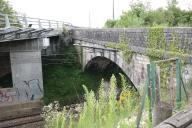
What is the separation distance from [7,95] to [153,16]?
11.9 m

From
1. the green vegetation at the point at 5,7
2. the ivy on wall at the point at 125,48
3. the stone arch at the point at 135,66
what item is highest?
the green vegetation at the point at 5,7

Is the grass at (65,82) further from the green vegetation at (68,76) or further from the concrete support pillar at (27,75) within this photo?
the concrete support pillar at (27,75)

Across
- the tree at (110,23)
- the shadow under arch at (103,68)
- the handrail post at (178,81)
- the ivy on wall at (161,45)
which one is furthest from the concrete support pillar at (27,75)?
the handrail post at (178,81)

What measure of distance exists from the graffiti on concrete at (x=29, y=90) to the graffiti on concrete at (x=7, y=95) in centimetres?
35

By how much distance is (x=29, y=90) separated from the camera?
18.6 m

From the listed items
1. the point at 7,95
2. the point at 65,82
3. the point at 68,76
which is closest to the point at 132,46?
the point at 7,95

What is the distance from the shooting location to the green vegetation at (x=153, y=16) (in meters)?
21.7

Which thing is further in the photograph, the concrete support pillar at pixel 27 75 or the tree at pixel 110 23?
the tree at pixel 110 23

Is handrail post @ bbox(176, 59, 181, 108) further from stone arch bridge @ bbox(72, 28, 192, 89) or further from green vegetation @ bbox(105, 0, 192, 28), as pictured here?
green vegetation @ bbox(105, 0, 192, 28)

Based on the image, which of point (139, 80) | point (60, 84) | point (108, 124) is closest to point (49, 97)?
point (60, 84)

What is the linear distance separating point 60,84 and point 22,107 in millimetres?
7261

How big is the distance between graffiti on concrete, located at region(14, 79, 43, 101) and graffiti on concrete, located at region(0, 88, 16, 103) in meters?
0.35

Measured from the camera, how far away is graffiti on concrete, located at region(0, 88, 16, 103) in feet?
58.2

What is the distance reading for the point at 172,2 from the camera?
23.9m
